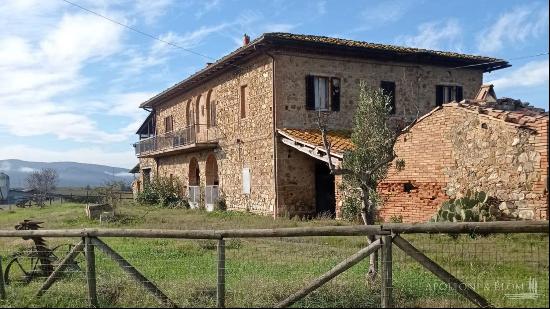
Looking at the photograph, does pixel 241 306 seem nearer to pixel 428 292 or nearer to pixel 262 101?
pixel 428 292

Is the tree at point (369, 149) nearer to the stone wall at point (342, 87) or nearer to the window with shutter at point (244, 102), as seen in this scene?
the stone wall at point (342, 87)

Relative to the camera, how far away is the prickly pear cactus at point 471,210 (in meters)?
12.8

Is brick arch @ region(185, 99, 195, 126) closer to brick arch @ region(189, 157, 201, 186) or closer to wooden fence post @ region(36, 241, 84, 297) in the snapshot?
brick arch @ region(189, 157, 201, 186)

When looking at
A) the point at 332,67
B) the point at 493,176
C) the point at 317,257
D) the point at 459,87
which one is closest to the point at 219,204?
the point at 332,67

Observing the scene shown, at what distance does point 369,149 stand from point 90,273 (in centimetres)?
418

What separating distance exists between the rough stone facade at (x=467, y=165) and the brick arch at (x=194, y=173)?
45.8 ft

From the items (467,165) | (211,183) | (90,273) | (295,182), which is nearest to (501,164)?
(467,165)

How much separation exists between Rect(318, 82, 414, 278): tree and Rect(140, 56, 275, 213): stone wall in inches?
450

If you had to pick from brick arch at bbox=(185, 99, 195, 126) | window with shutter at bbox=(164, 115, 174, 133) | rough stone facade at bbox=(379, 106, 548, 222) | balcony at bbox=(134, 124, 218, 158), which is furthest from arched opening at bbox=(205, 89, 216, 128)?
rough stone facade at bbox=(379, 106, 548, 222)

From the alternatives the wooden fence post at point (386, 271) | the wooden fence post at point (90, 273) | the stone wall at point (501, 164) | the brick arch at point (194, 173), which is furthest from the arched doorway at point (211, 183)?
the wooden fence post at point (386, 271)

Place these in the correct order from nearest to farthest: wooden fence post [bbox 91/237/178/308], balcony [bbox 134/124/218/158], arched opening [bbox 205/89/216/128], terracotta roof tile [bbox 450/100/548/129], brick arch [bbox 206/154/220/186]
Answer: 1. wooden fence post [bbox 91/237/178/308]
2. terracotta roof tile [bbox 450/100/548/129]
3. balcony [bbox 134/124/218/158]
4. arched opening [bbox 205/89/216/128]
5. brick arch [bbox 206/154/220/186]

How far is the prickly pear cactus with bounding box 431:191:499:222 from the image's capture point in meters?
12.8

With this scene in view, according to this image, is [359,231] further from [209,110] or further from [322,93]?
[209,110]

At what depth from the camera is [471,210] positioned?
12.9m
